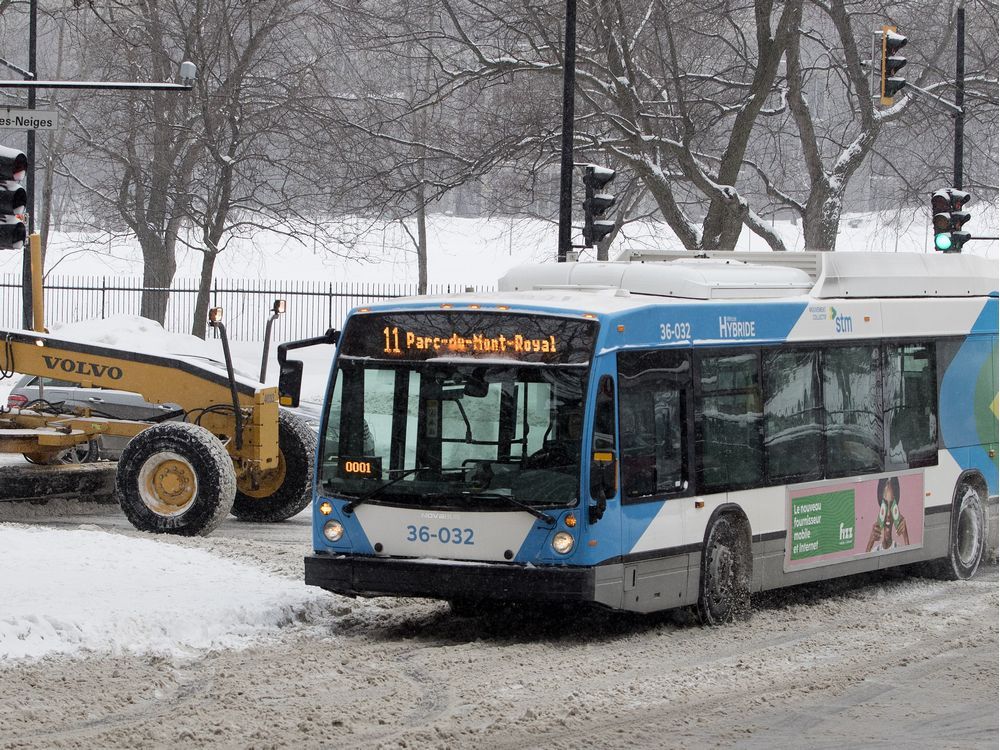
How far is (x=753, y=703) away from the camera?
8.97m

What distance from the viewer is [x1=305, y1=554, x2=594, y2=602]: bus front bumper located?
412 inches

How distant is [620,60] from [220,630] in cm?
2345

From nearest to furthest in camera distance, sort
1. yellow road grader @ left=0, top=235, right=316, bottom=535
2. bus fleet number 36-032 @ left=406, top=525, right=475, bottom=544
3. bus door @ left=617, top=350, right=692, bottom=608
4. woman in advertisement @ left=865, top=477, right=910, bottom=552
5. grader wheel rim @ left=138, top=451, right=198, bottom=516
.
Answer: bus fleet number 36-032 @ left=406, top=525, right=475, bottom=544 < bus door @ left=617, top=350, right=692, bottom=608 < woman in advertisement @ left=865, top=477, right=910, bottom=552 < yellow road grader @ left=0, top=235, right=316, bottom=535 < grader wheel rim @ left=138, top=451, right=198, bottom=516

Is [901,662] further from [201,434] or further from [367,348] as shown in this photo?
[201,434]

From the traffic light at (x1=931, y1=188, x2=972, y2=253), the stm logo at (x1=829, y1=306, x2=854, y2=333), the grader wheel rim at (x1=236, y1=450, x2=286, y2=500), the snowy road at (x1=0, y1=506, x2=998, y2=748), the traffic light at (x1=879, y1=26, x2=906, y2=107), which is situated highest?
the traffic light at (x1=879, y1=26, x2=906, y2=107)

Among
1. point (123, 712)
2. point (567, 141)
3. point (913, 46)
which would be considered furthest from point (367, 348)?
point (913, 46)

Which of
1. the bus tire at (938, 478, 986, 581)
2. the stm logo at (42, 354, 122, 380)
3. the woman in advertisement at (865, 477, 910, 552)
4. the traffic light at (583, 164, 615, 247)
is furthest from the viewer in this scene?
the traffic light at (583, 164, 615, 247)

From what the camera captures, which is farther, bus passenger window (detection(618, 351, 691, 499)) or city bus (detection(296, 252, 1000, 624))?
bus passenger window (detection(618, 351, 691, 499))

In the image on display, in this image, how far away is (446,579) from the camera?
10.7 m

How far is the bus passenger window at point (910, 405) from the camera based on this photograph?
1364 centimetres

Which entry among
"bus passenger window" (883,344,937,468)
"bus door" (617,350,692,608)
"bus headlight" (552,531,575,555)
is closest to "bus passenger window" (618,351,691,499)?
"bus door" (617,350,692,608)

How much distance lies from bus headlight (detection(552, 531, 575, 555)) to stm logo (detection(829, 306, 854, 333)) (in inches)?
140

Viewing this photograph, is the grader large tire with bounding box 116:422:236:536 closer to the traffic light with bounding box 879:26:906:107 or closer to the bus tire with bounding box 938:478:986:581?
the bus tire with bounding box 938:478:986:581

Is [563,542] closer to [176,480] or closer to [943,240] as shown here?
[176,480]
